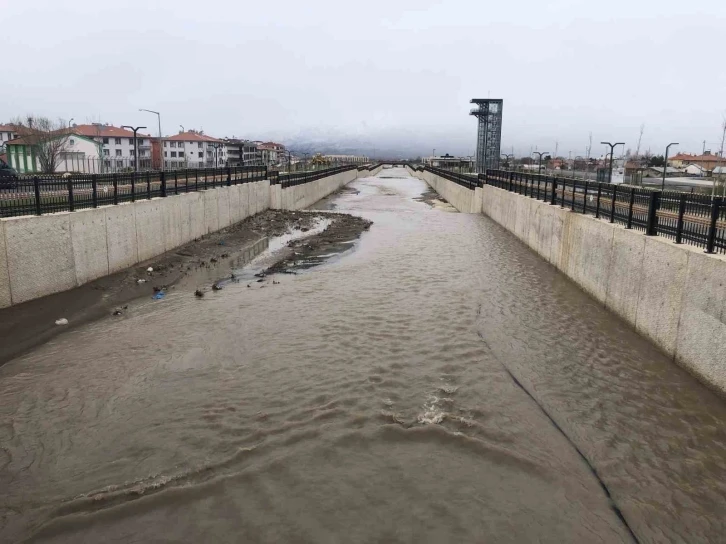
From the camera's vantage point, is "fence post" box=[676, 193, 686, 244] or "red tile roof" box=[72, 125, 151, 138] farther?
"red tile roof" box=[72, 125, 151, 138]

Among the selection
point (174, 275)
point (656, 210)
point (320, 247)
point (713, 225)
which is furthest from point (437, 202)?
point (713, 225)

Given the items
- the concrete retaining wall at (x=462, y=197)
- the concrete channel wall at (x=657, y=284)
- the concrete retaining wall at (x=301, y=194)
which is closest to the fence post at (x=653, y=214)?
the concrete channel wall at (x=657, y=284)

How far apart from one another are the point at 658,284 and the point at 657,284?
0.04m

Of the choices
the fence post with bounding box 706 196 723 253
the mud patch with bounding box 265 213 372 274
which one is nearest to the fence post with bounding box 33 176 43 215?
the mud patch with bounding box 265 213 372 274

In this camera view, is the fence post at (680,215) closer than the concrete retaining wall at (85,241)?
Yes

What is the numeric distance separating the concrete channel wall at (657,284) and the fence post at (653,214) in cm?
21

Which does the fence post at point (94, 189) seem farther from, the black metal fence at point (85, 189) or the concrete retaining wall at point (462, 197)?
the concrete retaining wall at point (462, 197)

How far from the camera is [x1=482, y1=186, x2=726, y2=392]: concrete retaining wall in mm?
8023

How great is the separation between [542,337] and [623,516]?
5770 millimetres

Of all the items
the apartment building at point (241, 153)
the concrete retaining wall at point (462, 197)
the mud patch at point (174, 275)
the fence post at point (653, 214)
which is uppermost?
the apartment building at point (241, 153)

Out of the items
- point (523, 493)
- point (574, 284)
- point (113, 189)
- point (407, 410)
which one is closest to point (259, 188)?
point (113, 189)

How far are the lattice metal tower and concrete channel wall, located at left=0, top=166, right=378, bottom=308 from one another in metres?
90.1

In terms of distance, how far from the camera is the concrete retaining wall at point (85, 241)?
38.2ft

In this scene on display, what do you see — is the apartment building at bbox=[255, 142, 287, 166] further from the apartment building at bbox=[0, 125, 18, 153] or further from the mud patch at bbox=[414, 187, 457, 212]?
the mud patch at bbox=[414, 187, 457, 212]
